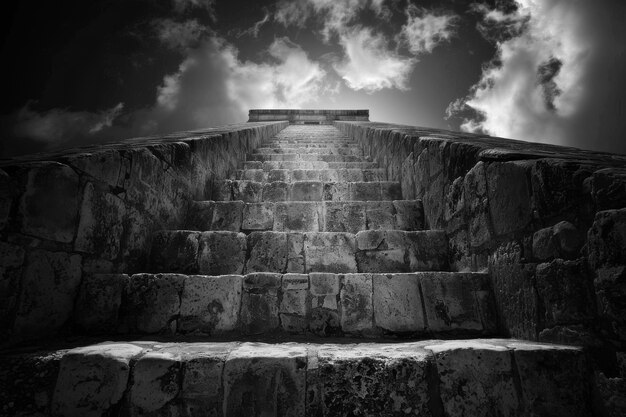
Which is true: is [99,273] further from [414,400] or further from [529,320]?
[529,320]

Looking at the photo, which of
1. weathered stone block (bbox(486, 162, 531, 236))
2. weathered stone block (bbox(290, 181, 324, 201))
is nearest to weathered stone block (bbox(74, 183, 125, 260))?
weathered stone block (bbox(290, 181, 324, 201))

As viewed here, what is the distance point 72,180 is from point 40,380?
1191 mm

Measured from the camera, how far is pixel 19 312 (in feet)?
5.32

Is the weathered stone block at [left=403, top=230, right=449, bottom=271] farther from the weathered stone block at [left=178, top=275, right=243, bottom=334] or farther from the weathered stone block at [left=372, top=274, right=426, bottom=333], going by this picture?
the weathered stone block at [left=178, top=275, right=243, bottom=334]

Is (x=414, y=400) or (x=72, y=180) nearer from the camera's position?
(x=414, y=400)

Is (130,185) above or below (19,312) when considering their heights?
above

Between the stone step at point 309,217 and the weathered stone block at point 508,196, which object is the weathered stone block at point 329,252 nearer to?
the stone step at point 309,217

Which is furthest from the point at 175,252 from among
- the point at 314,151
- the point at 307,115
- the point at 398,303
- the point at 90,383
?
the point at 307,115

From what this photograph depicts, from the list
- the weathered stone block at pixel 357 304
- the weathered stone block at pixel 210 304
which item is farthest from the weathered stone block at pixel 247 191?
the weathered stone block at pixel 357 304

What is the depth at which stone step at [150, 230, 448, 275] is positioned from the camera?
246 centimetres

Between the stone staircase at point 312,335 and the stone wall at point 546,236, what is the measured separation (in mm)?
149

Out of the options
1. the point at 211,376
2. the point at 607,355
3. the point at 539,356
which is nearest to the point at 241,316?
the point at 211,376

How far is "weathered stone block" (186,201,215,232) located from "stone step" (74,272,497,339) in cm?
110

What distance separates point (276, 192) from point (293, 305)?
2053 mm
